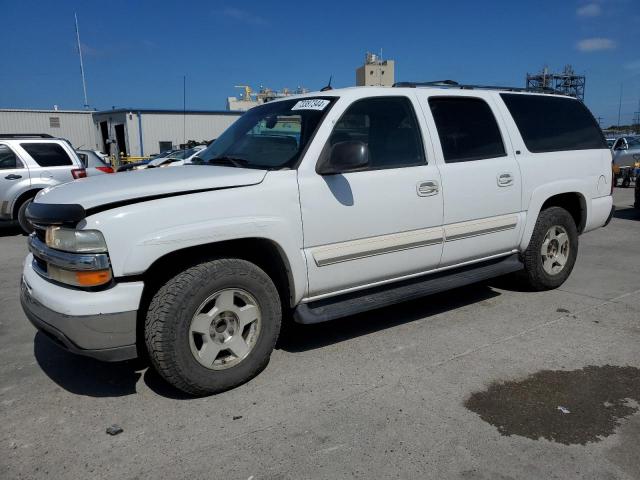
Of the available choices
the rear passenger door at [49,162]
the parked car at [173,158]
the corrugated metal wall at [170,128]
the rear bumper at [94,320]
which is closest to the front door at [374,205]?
the rear bumper at [94,320]

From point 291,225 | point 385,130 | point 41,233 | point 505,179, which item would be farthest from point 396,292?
point 41,233

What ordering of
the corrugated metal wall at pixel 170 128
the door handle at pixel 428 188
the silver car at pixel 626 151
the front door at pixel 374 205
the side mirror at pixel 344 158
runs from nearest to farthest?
the side mirror at pixel 344 158
the front door at pixel 374 205
the door handle at pixel 428 188
the silver car at pixel 626 151
the corrugated metal wall at pixel 170 128

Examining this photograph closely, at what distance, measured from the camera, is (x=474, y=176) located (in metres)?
4.25

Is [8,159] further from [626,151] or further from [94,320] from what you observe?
[626,151]

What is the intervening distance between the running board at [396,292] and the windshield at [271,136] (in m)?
1.02

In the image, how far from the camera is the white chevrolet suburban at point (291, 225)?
2.89 metres

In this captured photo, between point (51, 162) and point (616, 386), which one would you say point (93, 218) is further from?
point (51, 162)

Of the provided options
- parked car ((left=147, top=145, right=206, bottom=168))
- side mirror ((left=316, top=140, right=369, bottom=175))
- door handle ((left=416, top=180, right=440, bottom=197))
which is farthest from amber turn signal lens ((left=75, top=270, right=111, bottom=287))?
parked car ((left=147, top=145, right=206, bottom=168))

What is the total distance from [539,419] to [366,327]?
172 cm

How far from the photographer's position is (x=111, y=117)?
31.4 m

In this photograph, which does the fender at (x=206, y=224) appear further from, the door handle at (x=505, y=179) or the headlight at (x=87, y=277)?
the door handle at (x=505, y=179)

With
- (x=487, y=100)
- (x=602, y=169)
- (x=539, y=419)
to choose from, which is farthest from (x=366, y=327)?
(x=602, y=169)

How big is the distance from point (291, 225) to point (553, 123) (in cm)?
321

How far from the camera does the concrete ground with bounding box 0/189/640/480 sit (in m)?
2.57
